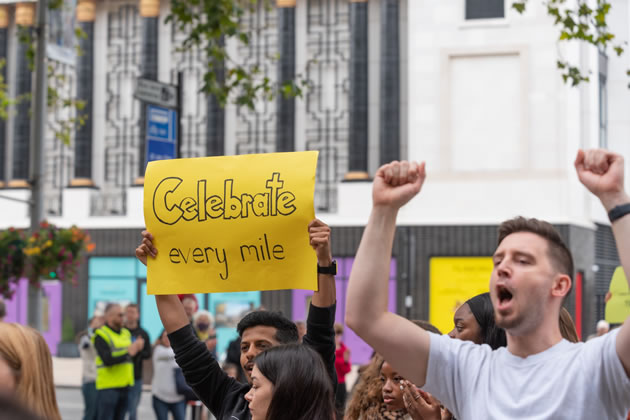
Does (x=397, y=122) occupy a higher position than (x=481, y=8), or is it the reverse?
(x=481, y=8)

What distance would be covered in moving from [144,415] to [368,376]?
10.6 metres

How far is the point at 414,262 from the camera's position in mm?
24609

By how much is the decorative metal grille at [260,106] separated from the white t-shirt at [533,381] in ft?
78.3

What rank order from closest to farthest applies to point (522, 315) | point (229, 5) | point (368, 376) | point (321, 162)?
point (522, 315) → point (368, 376) → point (229, 5) → point (321, 162)

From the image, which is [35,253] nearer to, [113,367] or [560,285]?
[113,367]

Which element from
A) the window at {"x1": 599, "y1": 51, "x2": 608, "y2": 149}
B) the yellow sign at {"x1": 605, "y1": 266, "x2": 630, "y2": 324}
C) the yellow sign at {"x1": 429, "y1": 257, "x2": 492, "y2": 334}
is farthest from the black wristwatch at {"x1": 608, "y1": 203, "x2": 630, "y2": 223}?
the window at {"x1": 599, "y1": 51, "x2": 608, "y2": 149}

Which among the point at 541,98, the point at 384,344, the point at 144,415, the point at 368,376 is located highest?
the point at 541,98

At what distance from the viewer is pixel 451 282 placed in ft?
79.7

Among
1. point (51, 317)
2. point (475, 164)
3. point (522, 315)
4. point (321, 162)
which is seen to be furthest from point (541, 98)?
point (522, 315)

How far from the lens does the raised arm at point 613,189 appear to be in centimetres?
254

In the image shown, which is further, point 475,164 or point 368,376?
point 475,164

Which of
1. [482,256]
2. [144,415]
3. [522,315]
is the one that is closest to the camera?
[522,315]

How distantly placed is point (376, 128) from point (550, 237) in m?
23.3

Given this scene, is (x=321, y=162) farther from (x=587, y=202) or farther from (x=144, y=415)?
(x=144, y=415)
